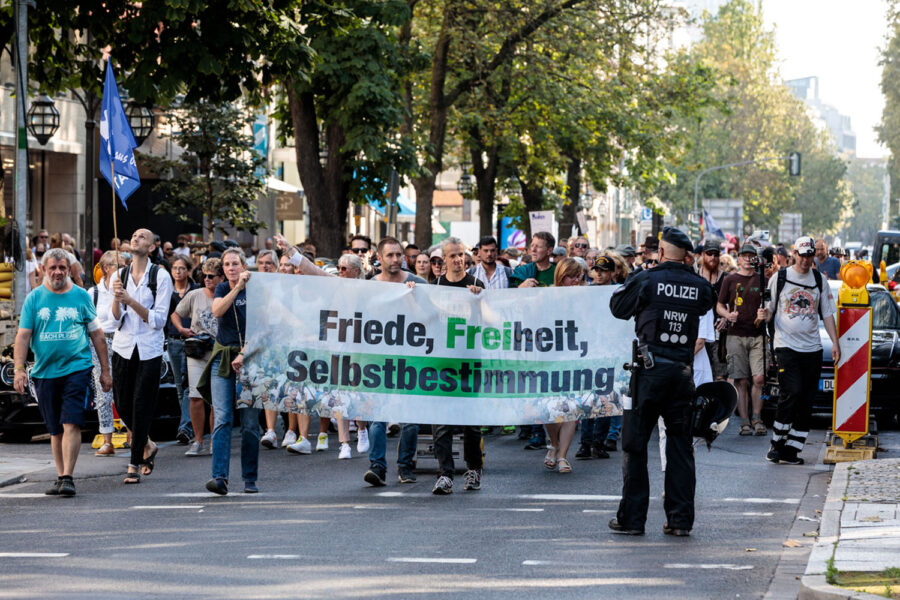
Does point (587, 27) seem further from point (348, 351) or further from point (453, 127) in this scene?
point (348, 351)

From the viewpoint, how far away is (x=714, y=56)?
87.5 m

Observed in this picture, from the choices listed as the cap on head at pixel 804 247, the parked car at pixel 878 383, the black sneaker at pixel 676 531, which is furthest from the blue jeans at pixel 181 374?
the black sneaker at pixel 676 531

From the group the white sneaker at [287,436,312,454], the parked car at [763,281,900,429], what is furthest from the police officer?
the parked car at [763,281,900,429]

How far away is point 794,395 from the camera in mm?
12617

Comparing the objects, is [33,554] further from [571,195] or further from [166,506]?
[571,195]

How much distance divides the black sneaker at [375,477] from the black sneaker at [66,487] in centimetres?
217

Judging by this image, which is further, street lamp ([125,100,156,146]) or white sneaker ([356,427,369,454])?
street lamp ([125,100,156,146])

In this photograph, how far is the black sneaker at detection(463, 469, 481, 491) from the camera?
1093cm

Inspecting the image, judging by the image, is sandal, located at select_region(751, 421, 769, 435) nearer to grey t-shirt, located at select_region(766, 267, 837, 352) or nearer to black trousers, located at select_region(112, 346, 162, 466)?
grey t-shirt, located at select_region(766, 267, 837, 352)

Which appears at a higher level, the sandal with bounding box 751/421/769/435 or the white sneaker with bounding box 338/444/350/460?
the white sneaker with bounding box 338/444/350/460

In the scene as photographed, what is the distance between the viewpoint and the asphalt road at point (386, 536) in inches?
294

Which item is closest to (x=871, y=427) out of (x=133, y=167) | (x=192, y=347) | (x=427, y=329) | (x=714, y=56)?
(x=427, y=329)

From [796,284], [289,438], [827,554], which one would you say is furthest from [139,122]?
[827,554]

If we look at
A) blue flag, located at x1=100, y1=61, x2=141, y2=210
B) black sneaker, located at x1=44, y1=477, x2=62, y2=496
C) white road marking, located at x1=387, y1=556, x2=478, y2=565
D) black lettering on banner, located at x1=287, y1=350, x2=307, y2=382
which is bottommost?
black sneaker, located at x1=44, y1=477, x2=62, y2=496
